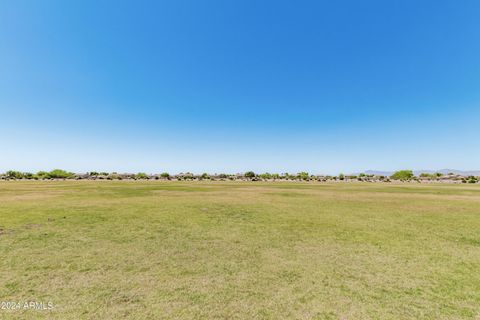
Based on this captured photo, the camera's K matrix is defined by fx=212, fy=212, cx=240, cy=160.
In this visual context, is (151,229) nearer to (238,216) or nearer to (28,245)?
(28,245)

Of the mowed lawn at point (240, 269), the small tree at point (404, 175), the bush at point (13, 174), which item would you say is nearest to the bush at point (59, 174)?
the bush at point (13, 174)

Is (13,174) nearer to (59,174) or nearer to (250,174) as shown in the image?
(59,174)

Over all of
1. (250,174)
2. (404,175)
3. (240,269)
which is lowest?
(240,269)

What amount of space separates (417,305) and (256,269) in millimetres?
2986

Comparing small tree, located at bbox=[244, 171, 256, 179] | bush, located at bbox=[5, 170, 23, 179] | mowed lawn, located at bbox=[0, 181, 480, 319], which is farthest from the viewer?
small tree, located at bbox=[244, 171, 256, 179]

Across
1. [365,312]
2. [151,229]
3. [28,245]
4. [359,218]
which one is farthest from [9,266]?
[359,218]

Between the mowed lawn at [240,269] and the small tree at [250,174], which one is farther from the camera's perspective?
the small tree at [250,174]

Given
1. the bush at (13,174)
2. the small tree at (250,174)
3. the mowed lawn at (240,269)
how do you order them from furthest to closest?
the small tree at (250,174) < the bush at (13,174) < the mowed lawn at (240,269)

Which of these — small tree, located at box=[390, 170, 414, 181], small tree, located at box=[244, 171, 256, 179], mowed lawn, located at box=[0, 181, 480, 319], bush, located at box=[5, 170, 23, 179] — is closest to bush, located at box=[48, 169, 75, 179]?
bush, located at box=[5, 170, 23, 179]

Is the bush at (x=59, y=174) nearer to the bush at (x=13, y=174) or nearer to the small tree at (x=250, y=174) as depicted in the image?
the bush at (x=13, y=174)

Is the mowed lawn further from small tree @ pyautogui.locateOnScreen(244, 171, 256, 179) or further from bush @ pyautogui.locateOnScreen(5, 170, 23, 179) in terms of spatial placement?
bush @ pyautogui.locateOnScreen(5, 170, 23, 179)

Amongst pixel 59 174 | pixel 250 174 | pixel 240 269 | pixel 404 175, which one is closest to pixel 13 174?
pixel 59 174

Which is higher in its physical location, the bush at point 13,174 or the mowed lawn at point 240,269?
the bush at point 13,174

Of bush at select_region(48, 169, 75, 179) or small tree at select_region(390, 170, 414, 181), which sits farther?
small tree at select_region(390, 170, 414, 181)
